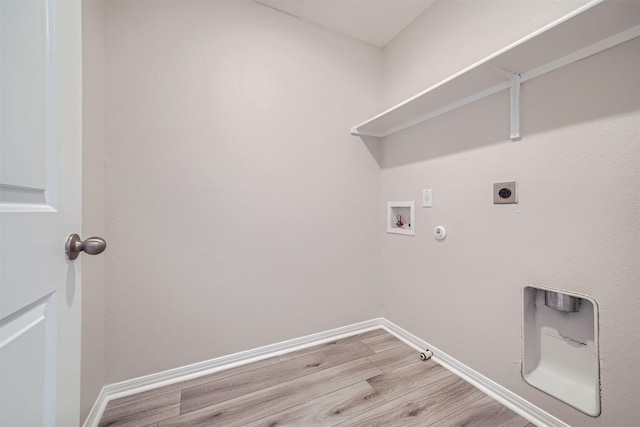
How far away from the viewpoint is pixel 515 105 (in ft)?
3.86

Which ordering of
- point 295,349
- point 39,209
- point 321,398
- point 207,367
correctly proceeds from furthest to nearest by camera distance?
1. point 295,349
2. point 207,367
3. point 321,398
4. point 39,209

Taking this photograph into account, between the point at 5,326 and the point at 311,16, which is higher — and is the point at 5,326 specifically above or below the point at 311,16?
below

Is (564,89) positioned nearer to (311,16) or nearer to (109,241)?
(311,16)

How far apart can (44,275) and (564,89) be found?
5.92ft

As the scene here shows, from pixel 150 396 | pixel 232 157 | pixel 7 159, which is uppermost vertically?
pixel 232 157

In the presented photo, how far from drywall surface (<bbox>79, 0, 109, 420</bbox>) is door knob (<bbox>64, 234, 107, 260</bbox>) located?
64cm

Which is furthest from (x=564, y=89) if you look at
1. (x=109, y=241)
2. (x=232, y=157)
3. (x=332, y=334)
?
(x=109, y=241)

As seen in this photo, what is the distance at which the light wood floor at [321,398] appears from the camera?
1.13m

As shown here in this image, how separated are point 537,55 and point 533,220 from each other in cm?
72

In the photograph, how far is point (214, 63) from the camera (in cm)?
148

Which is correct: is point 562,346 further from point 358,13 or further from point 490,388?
point 358,13

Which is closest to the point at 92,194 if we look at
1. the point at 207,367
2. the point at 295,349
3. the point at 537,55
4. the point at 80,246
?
the point at 80,246

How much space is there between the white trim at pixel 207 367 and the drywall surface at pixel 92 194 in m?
0.07

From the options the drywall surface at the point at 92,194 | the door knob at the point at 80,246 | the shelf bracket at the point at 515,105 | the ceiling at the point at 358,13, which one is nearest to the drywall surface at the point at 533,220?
the shelf bracket at the point at 515,105
